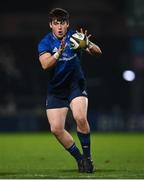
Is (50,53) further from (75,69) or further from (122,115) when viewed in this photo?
(122,115)

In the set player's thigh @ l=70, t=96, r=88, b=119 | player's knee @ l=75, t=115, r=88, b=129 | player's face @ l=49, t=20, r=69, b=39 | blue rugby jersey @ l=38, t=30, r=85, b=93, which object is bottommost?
player's knee @ l=75, t=115, r=88, b=129

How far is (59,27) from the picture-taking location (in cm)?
1016

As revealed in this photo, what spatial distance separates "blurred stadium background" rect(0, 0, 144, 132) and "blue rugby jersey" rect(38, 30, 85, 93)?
46.0 ft

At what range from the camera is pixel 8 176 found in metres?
9.66

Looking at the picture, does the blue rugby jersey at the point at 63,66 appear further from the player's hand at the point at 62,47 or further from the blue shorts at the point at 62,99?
the player's hand at the point at 62,47

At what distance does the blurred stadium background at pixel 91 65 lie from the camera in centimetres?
2597

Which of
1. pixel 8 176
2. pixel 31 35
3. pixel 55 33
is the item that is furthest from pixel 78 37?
pixel 31 35

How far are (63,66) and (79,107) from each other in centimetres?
56

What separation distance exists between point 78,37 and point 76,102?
78 cm

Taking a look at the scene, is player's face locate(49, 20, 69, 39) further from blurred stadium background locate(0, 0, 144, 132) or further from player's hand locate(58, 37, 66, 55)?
blurred stadium background locate(0, 0, 144, 132)

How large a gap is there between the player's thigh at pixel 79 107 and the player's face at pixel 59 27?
78 centimetres

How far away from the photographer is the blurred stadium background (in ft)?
85.2

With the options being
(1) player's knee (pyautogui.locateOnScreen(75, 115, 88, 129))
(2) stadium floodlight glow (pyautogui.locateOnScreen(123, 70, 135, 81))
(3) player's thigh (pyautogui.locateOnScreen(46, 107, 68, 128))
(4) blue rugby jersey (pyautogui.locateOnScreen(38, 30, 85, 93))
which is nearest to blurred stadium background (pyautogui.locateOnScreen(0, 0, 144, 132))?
(2) stadium floodlight glow (pyautogui.locateOnScreen(123, 70, 135, 81))

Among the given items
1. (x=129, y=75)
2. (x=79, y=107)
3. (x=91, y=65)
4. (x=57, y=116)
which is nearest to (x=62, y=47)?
(x=79, y=107)
